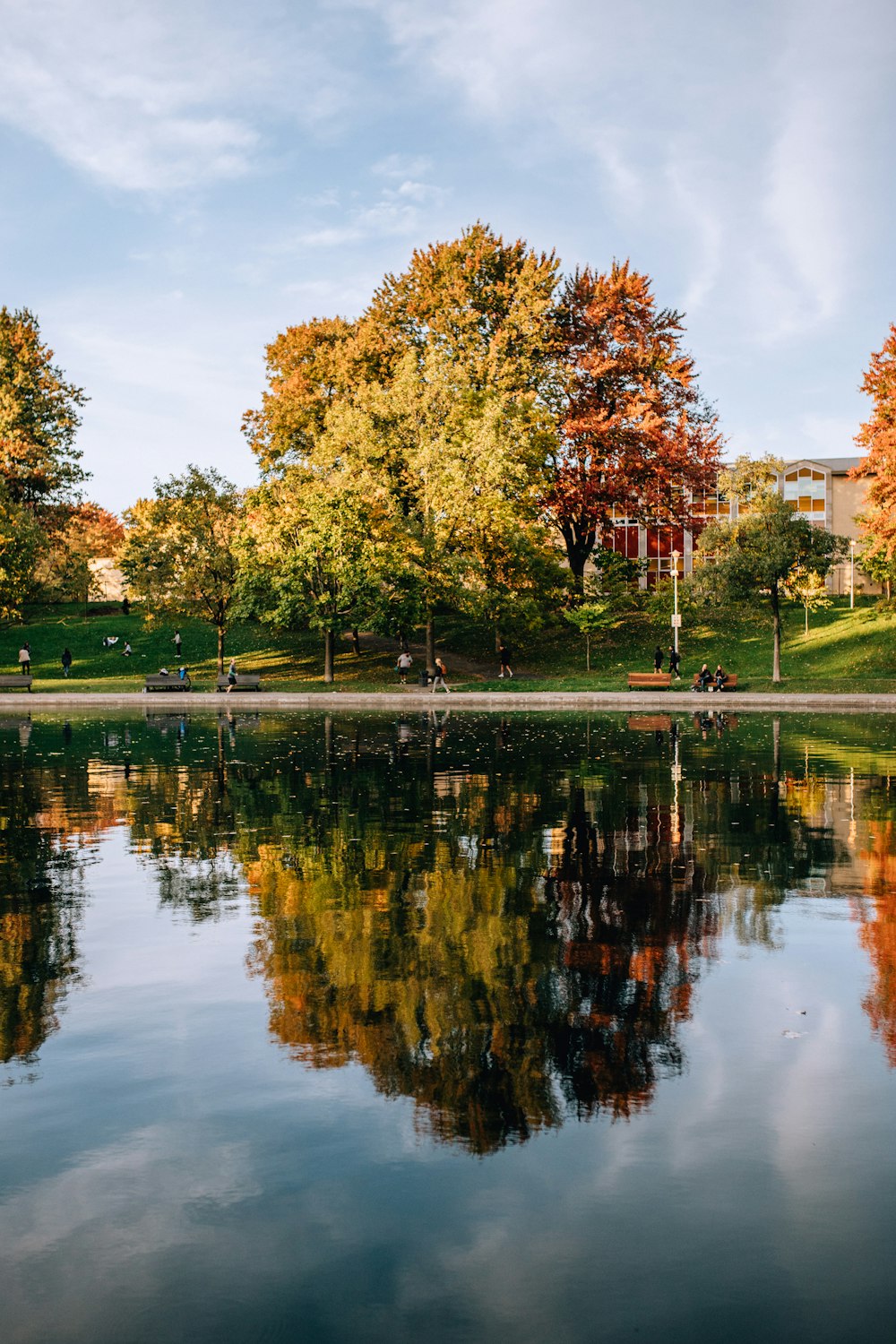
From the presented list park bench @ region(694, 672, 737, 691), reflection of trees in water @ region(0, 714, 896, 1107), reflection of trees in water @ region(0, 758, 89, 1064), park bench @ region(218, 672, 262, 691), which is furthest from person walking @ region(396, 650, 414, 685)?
reflection of trees in water @ region(0, 758, 89, 1064)

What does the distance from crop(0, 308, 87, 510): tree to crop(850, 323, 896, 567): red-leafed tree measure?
41504 mm

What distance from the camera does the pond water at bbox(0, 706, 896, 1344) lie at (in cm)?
382

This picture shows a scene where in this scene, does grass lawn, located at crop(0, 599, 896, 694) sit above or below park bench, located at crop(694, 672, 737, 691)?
above

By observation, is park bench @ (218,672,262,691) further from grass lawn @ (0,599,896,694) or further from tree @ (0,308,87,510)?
tree @ (0,308,87,510)

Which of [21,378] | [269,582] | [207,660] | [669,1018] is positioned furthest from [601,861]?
[21,378]

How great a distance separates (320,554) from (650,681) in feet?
51.0

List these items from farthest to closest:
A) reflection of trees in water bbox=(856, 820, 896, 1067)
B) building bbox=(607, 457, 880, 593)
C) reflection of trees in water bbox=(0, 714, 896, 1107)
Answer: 1. building bbox=(607, 457, 880, 593)
2. reflection of trees in water bbox=(856, 820, 896, 1067)
3. reflection of trees in water bbox=(0, 714, 896, 1107)

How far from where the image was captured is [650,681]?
4550cm

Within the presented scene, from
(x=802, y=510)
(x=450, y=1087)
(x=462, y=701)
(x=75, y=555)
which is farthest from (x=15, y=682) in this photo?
(x=802, y=510)

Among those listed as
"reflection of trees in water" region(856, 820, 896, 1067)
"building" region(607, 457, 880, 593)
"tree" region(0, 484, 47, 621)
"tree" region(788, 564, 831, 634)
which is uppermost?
"building" region(607, 457, 880, 593)

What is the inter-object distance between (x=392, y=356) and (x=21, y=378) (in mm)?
20892

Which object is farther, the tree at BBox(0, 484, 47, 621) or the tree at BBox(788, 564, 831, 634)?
the tree at BBox(0, 484, 47, 621)

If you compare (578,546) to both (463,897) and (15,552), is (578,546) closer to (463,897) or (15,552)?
(15,552)

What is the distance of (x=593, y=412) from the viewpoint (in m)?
58.7
